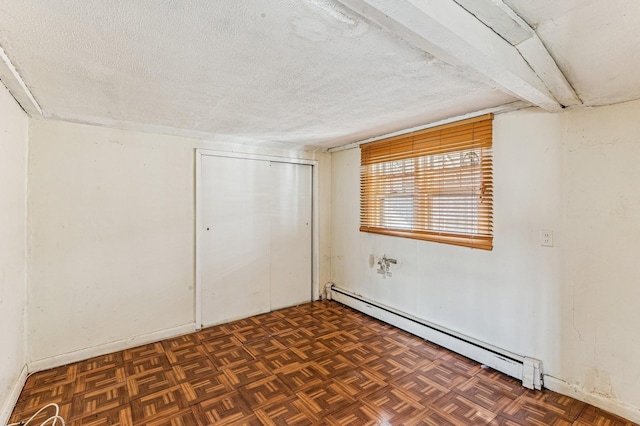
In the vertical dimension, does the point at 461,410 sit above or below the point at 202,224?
below

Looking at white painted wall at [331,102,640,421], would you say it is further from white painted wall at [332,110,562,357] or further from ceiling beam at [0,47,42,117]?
ceiling beam at [0,47,42,117]

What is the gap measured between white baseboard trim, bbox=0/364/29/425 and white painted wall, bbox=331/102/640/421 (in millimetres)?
3288

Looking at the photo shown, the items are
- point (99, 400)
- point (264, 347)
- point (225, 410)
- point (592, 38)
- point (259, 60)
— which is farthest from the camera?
point (264, 347)

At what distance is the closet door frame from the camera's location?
3291 mm

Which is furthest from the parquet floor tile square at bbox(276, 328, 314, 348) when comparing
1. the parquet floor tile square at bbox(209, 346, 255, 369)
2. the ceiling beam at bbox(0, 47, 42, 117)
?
the ceiling beam at bbox(0, 47, 42, 117)

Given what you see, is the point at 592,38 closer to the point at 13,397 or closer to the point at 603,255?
the point at 603,255

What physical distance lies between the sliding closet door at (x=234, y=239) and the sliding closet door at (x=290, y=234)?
0.11 m

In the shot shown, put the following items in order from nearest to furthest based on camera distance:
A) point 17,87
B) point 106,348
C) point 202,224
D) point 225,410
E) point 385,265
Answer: point 17,87
point 225,410
point 106,348
point 202,224
point 385,265

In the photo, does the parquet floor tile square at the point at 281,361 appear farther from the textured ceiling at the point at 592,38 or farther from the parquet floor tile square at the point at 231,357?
the textured ceiling at the point at 592,38

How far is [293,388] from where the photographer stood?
2240 mm

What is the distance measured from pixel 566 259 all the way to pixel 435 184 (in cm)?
117

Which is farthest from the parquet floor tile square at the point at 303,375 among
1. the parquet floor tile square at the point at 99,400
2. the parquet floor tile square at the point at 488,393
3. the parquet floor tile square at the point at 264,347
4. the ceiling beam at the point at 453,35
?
the ceiling beam at the point at 453,35

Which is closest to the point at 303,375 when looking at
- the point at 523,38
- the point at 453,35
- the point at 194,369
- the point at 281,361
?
the point at 281,361

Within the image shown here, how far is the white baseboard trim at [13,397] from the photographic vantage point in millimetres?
1860
